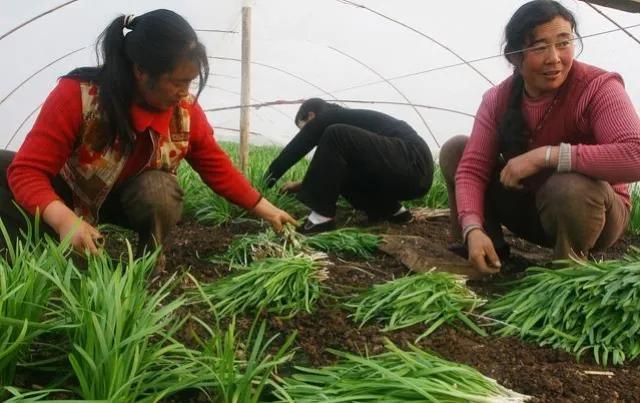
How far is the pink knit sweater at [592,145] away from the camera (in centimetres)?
211

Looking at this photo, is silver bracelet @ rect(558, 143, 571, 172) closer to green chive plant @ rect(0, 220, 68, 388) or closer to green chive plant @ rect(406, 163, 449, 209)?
green chive plant @ rect(0, 220, 68, 388)

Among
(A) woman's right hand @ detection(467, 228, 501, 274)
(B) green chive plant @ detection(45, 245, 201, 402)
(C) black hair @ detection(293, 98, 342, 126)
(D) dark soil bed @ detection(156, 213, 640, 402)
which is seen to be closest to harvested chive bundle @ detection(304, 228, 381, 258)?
(D) dark soil bed @ detection(156, 213, 640, 402)

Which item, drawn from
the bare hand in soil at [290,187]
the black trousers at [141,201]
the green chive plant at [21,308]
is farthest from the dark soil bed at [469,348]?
the bare hand in soil at [290,187]

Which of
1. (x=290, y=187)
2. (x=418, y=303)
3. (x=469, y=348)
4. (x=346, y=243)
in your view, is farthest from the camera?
(x=290, y=187)

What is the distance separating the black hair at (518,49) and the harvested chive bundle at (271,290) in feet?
2.82

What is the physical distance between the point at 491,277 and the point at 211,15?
3847mm

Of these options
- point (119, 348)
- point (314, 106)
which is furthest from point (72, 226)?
point (314, 106)

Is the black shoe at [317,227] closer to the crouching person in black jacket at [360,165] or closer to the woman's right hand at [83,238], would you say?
the crouching person in black jacket at [360,165]

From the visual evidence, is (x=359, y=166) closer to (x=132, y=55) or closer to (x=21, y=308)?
(x=132, y=55)

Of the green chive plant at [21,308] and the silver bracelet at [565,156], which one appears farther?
the silver bracelet at [565,156]

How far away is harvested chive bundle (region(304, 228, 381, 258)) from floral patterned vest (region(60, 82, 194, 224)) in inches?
24.8

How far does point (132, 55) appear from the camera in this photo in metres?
2.07

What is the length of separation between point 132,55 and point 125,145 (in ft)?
1.14

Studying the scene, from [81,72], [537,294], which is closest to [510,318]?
[537,294]
